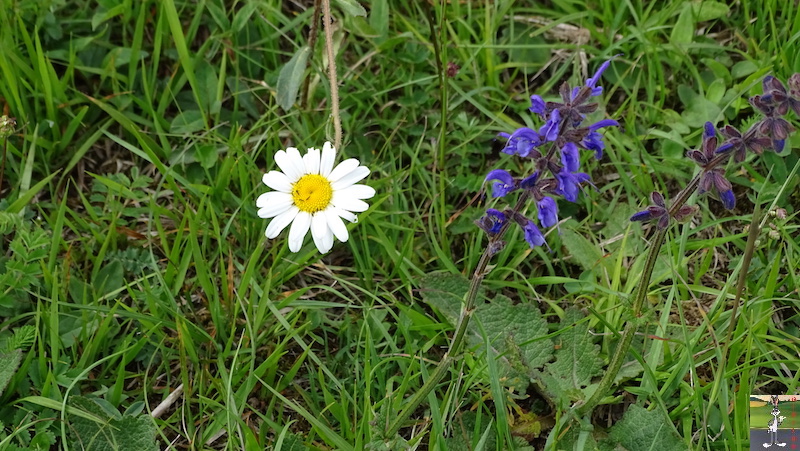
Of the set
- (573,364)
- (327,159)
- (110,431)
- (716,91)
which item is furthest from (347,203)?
(716,91)

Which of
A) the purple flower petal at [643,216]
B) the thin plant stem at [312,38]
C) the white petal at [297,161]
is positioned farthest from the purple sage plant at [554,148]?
the thin plant stem at [312,38]

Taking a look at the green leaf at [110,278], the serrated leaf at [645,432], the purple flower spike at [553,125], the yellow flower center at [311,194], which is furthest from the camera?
the green leaf at [110,278]

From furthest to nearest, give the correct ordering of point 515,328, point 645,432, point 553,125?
point 515,328 < point 645,432 < point 553,125

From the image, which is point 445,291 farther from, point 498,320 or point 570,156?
point 570,156

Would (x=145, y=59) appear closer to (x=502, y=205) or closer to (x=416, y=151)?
(x=416, y=151)

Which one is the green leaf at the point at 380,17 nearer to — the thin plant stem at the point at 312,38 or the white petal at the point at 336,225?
the thin plant stem at the point at 312,38

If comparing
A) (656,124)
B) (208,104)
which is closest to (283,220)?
(208,104)
